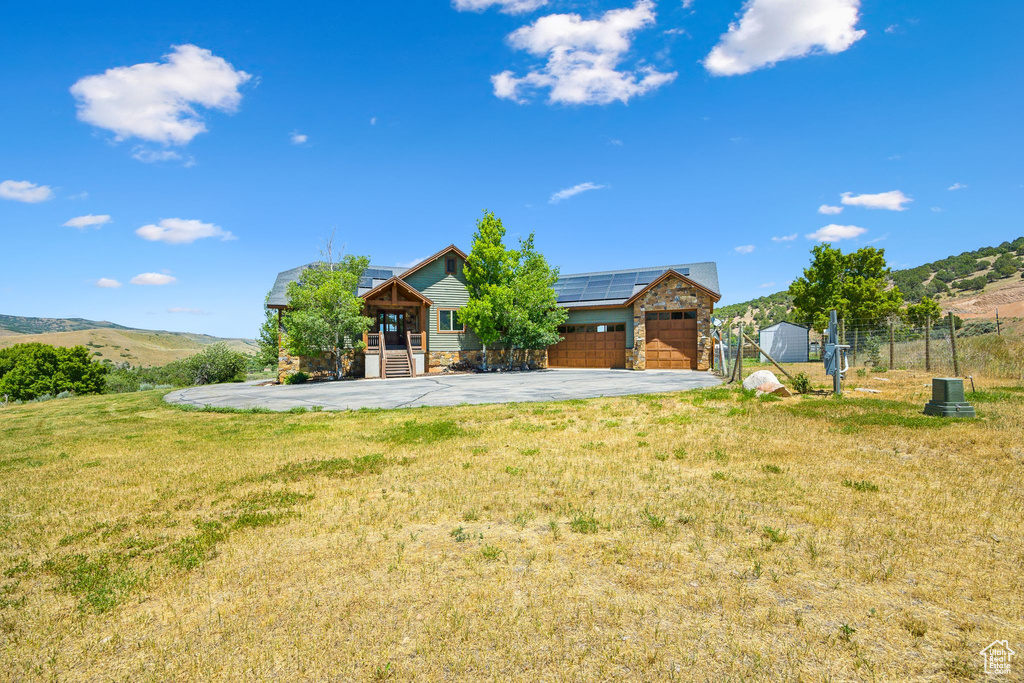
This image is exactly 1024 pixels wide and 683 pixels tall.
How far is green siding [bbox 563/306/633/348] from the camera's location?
1044 inches

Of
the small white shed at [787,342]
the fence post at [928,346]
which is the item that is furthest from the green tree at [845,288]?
the fence post at [928,346]

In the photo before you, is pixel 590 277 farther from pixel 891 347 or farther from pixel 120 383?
pixel 120 383

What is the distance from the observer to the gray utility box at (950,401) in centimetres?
888

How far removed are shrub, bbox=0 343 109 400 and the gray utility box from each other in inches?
1257

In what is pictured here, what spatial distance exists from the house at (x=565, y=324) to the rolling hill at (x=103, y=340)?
120 feet

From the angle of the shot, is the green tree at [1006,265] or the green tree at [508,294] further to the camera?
the green tree at [1006,265]

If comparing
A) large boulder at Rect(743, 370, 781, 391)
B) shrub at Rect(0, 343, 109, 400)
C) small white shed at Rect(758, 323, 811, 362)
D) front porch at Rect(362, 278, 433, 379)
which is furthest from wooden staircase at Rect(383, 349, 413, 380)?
small white shed at Rect(758, 323, 811, 362)

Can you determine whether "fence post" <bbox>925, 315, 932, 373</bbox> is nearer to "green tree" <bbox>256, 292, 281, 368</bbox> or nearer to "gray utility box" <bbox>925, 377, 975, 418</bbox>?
"gray utility box" <bbox>925, 377, 975, 418</bbox>

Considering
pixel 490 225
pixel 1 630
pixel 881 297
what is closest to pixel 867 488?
pixel 1 630

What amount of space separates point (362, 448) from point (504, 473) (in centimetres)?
303

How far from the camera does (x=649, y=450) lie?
7.78m

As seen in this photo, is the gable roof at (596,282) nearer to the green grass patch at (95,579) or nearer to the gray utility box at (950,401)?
the gray utility box at (950,401)

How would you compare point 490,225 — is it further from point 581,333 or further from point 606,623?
point 606,623

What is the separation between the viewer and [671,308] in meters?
25.1
